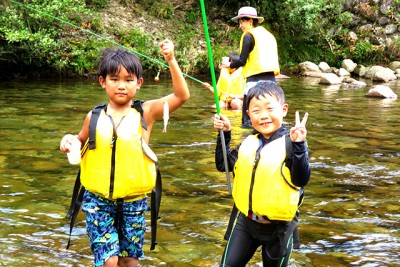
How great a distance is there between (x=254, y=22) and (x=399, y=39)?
1938 centimetres

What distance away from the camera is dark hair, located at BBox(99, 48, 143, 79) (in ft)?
12.2

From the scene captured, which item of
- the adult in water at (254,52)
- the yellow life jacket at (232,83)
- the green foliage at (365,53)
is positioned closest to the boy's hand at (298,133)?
the adult in water at (254,52)

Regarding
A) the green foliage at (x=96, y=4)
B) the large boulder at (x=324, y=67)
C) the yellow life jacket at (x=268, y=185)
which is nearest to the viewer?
the yellow life jacket at (x=268, y=185)

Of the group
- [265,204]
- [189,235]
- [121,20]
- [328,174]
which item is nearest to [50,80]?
[121,20]

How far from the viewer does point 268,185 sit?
352 cm

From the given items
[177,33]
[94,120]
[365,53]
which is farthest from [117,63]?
[365,53]

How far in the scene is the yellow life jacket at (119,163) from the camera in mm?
3670

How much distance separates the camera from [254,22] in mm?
8828

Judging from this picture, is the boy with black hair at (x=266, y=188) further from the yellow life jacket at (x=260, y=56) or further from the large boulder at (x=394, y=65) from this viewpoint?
the large boulder at (x=394, y=65)

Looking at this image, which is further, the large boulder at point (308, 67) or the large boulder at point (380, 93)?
the large boulder at point (308, 67)

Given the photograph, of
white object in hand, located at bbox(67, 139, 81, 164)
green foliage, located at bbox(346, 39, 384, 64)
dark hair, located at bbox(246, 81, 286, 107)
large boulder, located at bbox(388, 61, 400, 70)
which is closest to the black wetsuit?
dark hair, located at bbox(246, 81, 286, 107)

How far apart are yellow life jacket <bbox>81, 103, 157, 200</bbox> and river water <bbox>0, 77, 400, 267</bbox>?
91 centimetres

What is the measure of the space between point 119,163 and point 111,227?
40 centimetres

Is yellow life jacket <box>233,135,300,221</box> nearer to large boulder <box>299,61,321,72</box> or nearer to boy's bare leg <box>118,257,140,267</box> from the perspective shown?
boy's bare leg <box>118,257,140,267</box>
